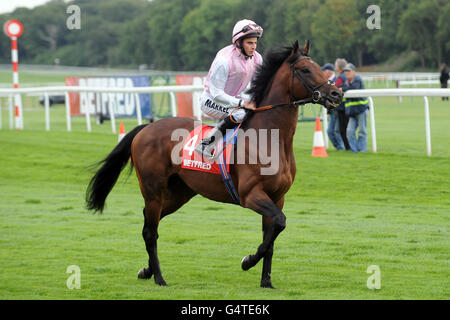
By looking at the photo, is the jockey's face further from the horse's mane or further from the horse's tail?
the horse's tail

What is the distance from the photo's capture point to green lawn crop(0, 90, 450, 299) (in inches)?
213

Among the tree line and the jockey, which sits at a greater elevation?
the tree line

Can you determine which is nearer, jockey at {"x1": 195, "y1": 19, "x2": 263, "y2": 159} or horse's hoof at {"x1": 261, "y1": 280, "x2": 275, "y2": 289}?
horse's hoof at {"x1": 261, "y1": 280, "x2": 275, "y2": 289}

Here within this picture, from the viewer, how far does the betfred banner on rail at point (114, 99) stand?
21047 mm

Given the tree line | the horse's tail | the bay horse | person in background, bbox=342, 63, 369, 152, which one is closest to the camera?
the bay horse

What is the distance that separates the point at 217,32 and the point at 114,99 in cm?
3938

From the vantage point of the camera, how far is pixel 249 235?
748 centimetres

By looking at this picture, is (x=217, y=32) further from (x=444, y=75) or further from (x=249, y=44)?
(x=249, y=44)

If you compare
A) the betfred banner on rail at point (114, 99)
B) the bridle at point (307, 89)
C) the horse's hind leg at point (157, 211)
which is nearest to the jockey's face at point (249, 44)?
the bridle at point (307, 89)

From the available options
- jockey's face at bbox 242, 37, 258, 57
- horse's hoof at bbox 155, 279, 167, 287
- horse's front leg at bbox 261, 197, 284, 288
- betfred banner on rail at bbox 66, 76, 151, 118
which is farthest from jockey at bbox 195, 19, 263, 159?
betfred banner on rail at bbox 66, 76, 151, 118

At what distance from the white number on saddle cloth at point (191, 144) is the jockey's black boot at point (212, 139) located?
10 centimetres

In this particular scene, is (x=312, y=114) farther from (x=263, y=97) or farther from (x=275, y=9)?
(x=275, y=9)

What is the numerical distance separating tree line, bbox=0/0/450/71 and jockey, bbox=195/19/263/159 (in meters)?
0.27

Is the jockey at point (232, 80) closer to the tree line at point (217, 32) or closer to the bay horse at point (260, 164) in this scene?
the bay horse at point (260, 164)
